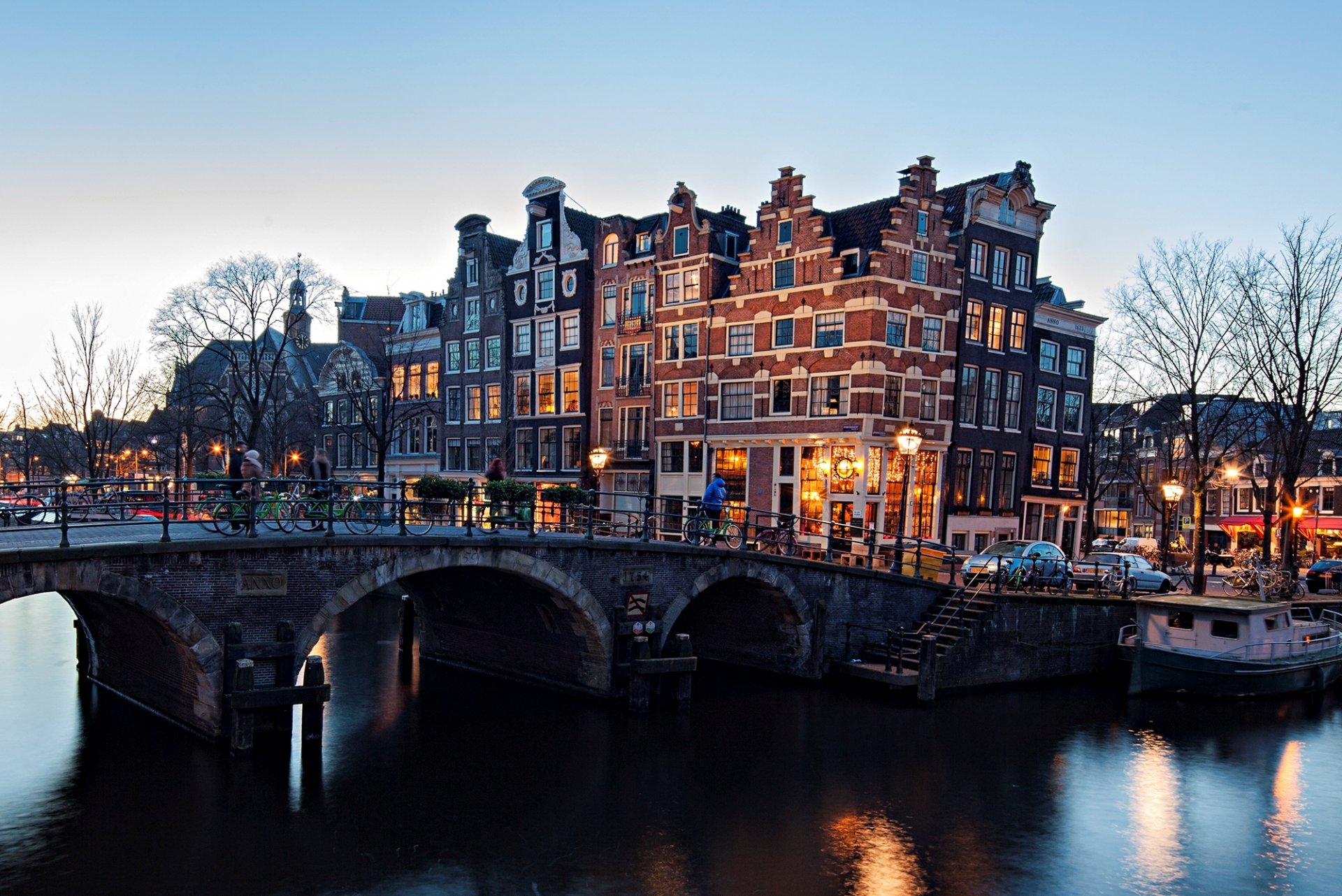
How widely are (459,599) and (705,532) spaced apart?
7339 millimetres

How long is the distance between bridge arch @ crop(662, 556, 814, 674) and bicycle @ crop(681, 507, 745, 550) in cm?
72

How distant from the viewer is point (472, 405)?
5297 cm

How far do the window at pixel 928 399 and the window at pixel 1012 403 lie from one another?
4.65 metres

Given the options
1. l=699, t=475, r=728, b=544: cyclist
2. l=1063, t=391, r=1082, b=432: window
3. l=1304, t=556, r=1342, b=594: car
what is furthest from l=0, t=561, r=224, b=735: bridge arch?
l=1304, t=556, r=1342, b=594: car

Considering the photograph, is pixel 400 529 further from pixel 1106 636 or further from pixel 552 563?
pixel 1106 636

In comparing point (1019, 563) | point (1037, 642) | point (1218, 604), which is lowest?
point (1037, 642)

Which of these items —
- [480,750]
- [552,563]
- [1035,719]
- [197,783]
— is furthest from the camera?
[1035,719]

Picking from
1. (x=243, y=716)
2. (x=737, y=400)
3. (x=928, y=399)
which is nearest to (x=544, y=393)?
(x=737, y=400)

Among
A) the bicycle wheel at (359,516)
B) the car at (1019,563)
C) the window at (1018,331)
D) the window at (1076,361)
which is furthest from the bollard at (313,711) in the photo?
the window at (1076,361)

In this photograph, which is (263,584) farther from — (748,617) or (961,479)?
(961,479)

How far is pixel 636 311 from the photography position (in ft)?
146

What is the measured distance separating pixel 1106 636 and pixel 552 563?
17.8 metres

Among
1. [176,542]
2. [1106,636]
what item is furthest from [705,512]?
[176,542]

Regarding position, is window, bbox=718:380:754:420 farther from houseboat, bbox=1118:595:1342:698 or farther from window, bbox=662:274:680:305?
houseboat, bbox=1118:595:1342:698
